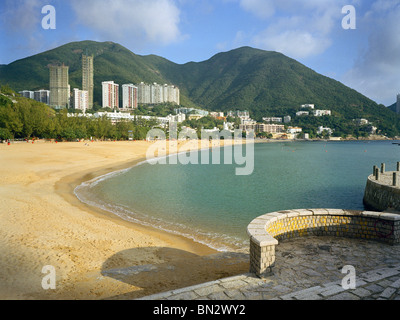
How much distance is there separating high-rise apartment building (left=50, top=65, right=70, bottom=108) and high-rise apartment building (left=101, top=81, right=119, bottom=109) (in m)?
17.3

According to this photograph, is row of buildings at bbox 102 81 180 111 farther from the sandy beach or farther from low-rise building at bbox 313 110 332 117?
the sandy beach

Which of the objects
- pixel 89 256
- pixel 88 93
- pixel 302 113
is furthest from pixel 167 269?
pixel 302 113

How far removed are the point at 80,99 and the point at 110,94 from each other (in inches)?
631

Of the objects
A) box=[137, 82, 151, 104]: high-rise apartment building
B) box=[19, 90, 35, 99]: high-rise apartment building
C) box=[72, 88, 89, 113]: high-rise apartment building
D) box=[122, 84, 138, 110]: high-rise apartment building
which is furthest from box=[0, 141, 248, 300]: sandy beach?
box=[137, 82, 151, 104]: high-rise apartment building

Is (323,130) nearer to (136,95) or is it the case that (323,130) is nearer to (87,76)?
(136,95)

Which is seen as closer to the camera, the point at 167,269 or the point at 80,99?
the point at 167,269

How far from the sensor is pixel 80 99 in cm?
13412

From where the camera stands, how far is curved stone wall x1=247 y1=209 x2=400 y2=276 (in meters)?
6.74

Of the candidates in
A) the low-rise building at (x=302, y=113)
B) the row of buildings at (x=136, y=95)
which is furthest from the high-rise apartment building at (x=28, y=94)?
the low-rise building at (x=302, y=113)

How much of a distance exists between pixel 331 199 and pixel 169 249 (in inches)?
526

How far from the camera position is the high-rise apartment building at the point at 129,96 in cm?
14875

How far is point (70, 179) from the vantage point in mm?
22516

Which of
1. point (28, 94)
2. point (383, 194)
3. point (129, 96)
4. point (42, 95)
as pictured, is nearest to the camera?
point (383, 194)

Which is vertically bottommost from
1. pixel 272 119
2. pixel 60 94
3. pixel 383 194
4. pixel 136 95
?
pixel 383 194
